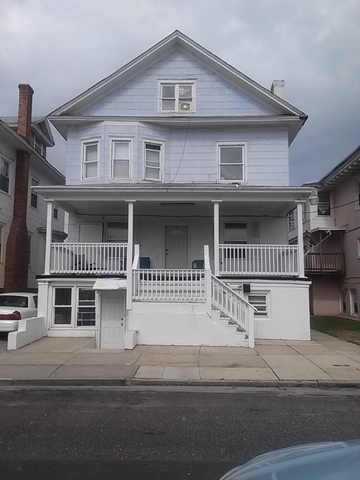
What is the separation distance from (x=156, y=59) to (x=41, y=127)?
385 inches

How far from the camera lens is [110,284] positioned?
13.2 meters

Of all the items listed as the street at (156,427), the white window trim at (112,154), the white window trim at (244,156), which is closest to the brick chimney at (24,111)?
the white window trim at (112,154)

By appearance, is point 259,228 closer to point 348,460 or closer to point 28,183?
point 28,183

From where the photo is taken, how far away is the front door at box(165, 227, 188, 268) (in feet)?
55.7

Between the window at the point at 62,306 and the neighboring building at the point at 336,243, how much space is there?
14.7m

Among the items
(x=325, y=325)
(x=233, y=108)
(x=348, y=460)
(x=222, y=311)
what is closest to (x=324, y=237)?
(x=325, y=325)

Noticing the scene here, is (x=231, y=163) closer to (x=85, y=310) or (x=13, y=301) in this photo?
(x=85, y=310)

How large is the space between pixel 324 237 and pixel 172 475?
75.8 ft

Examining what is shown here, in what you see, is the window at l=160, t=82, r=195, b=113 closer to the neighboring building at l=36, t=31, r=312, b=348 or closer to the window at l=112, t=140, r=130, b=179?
the neighboring building at l=36, t=31, r=312, b=348

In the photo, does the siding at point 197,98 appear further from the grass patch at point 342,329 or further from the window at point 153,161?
the grass patch at point 342,329

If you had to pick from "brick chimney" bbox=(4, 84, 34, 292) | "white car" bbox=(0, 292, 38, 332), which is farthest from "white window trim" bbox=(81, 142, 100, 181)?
"white car" bbox=(0, 292, 38, 332)

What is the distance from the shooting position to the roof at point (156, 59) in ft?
55.0

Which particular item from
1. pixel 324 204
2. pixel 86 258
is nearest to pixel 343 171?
pixel 324 204

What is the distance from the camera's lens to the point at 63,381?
8203 mm
